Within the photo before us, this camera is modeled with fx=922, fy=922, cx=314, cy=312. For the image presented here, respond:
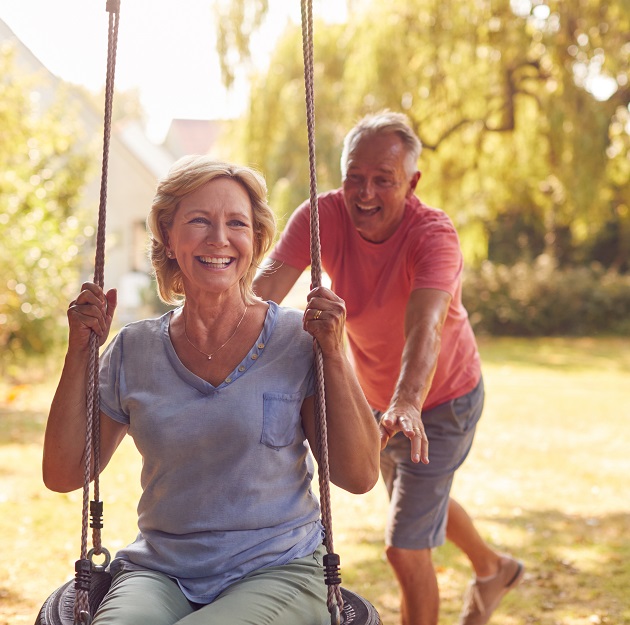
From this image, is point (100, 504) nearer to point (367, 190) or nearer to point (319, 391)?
point (319, 391)

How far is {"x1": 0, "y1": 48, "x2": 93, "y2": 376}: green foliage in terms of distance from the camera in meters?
9.34

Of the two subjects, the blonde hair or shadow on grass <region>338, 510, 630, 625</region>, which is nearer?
the blonde hair

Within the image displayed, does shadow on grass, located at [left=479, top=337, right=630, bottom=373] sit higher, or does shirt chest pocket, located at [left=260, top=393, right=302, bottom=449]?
shirt chest pocket, located at [left=260, top=393, right=302, bottom=449]

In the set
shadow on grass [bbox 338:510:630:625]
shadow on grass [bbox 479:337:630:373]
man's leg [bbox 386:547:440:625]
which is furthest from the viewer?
shadow on grass [bbox 479:337:630:373]

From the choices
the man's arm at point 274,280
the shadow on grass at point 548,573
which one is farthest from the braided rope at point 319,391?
the shadow on grass at point 548,573

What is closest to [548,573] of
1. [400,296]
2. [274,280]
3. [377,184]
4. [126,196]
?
[400,296]

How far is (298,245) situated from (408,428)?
1.14 metres

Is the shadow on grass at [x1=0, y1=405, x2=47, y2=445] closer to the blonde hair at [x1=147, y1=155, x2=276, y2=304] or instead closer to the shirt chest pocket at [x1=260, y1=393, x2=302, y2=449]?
the blonde hair at [x1=147, y1=155, x2=276, y2=304]

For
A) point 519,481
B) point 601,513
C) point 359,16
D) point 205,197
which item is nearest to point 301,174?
point 359,16

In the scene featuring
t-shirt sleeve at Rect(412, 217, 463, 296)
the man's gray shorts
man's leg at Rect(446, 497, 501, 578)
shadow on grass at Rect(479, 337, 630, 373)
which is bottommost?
shadow on grass at Rect(479, 337, 630, 373)

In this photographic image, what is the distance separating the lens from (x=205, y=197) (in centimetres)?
230

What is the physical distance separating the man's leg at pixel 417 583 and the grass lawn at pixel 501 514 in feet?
2.89

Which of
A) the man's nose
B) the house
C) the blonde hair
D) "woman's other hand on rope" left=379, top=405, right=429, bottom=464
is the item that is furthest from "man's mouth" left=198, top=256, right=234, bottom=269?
the house

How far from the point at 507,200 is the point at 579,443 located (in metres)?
7.74
